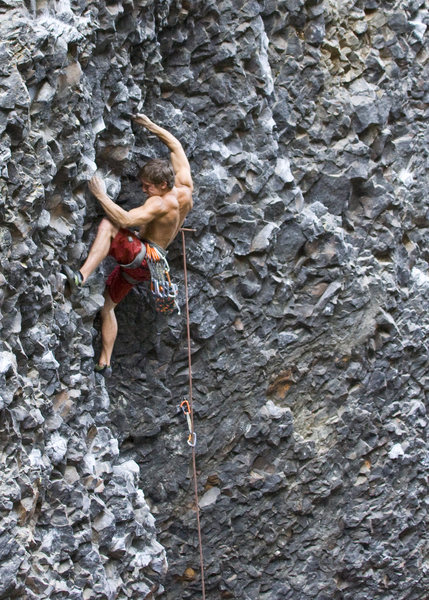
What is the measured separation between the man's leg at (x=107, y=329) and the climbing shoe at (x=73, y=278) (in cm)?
57

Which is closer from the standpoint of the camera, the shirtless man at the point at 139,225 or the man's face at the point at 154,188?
the shirtless man at the point at 139,225

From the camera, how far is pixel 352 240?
789 cm

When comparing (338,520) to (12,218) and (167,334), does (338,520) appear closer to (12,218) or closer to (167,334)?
(167,334)

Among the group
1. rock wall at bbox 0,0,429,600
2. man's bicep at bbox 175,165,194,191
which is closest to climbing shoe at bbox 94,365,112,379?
rock wall at bbox 0,0,429,600

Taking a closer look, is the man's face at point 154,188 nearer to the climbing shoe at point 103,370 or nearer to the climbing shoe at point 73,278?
the climbing shoe at point 73,278

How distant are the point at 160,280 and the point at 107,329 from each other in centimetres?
48

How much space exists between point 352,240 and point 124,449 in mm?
2560

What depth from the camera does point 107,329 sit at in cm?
628

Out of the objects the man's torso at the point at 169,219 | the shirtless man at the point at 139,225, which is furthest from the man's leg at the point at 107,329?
the man's torso at the point at 169,219

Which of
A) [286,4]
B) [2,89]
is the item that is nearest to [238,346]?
[286,4]

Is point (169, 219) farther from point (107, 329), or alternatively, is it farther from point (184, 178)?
point (107, 329)

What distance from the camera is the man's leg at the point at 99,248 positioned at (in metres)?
5.73

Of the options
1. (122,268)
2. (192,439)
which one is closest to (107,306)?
(122,268)

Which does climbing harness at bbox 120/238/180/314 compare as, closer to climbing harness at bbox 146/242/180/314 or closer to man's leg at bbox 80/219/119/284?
climbing harness at bbox 146/242/180/314
